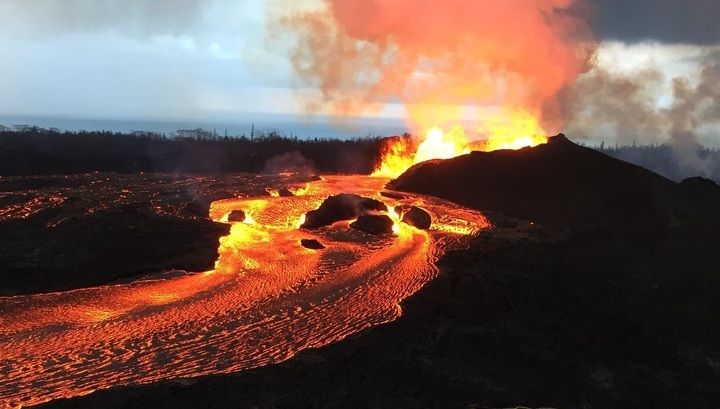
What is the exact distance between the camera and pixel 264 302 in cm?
1906

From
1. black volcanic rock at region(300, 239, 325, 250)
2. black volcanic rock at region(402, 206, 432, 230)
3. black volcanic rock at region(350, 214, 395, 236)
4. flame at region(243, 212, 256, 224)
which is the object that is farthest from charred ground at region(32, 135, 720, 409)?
flame at region(243, 212, 256, 224)

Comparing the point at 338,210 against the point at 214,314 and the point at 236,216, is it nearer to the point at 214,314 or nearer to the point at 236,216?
the point at 236,216

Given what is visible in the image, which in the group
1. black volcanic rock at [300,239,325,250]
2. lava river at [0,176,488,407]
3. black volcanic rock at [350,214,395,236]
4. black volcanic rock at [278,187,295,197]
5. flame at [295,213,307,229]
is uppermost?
black volcanic rock at [278,187,295,197]

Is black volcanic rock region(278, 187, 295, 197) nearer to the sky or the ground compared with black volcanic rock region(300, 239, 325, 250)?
nearer to the sky

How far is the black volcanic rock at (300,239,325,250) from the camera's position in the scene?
Result: 1066 inches

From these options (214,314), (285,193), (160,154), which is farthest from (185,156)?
(214,314)

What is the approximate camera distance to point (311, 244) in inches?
1080

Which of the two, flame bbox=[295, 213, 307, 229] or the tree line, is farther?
the tree line

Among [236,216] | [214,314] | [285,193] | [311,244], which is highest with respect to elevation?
[285,193]

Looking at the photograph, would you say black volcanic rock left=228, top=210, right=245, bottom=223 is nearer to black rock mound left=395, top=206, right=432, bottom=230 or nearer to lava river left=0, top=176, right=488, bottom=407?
lava river left=0, top=176, right=488, bottom=407

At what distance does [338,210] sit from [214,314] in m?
16.7

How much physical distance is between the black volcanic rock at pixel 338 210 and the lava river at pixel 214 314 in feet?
10.3

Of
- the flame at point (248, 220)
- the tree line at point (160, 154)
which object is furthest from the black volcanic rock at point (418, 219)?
the tree line at point (160, 154)

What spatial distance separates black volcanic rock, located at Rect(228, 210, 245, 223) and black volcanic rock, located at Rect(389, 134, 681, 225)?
15758 mm
